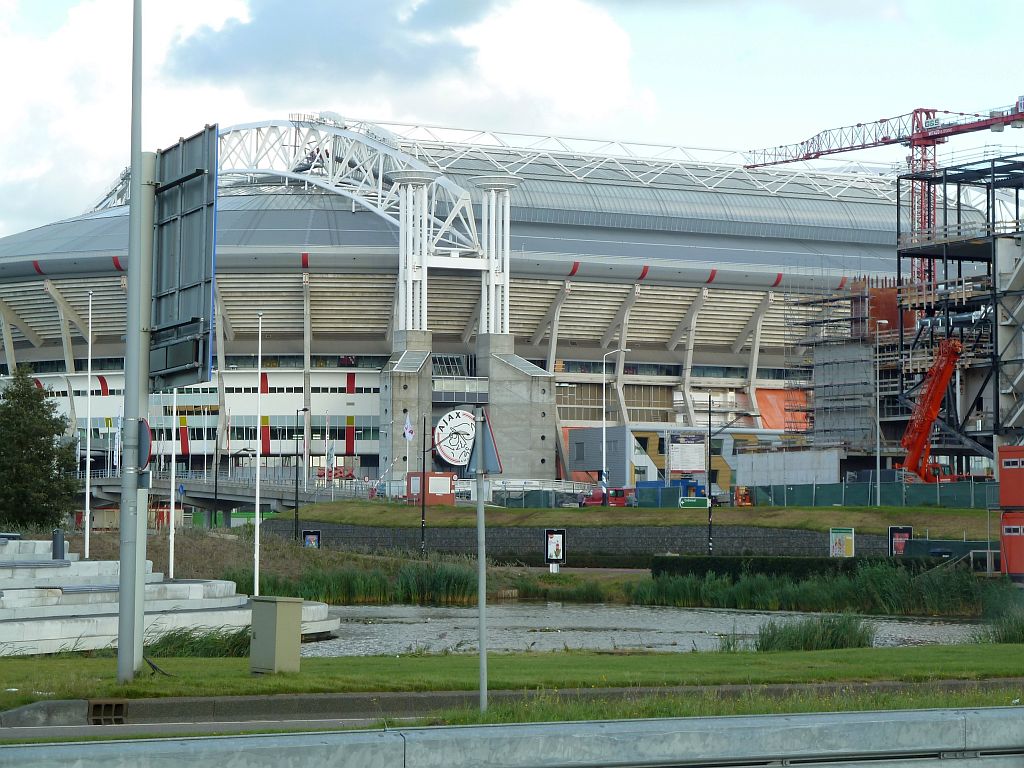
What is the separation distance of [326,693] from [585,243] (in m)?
96.4

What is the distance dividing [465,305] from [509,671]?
88.4 m

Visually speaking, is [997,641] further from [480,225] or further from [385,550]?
[480,225]

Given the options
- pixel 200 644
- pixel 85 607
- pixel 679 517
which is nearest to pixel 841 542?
pixel 679 517

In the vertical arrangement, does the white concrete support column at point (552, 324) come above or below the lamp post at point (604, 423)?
above

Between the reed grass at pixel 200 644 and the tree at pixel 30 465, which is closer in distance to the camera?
the reed grass at pixel 200 644

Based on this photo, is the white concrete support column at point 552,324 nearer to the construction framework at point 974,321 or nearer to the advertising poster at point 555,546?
the construction framework at point 974,321

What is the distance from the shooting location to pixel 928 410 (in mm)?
78562

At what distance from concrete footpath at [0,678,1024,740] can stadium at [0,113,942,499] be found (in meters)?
76.1

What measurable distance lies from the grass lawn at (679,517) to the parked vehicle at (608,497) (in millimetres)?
7474

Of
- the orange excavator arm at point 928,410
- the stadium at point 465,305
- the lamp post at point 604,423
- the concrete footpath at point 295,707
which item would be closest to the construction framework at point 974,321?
the orange excavator arm at point 928,410

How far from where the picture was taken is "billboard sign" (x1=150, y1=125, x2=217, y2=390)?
19734mm

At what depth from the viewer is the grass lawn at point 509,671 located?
1856 cm

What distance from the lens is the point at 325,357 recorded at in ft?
369

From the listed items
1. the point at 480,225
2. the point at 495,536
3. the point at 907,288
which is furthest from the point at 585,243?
the point at 495,536
